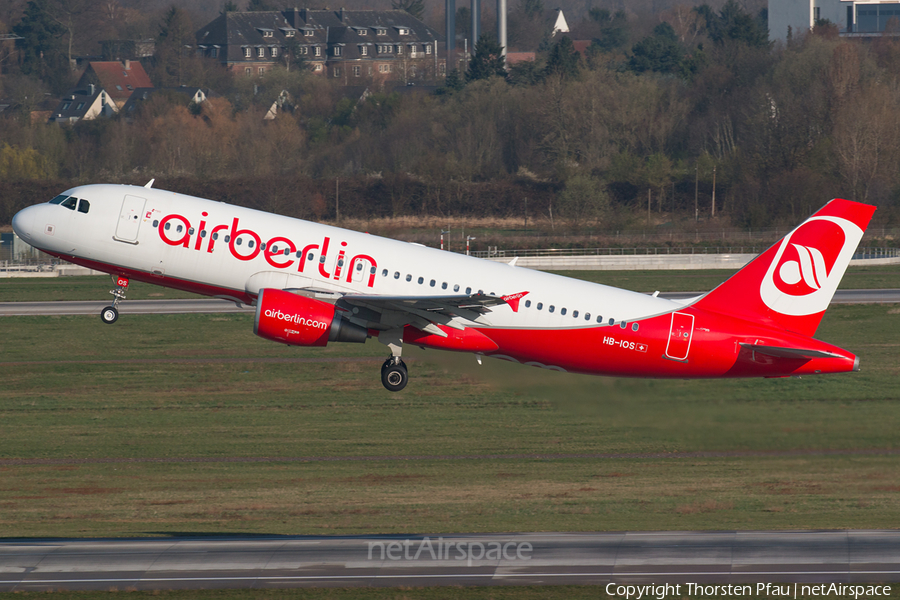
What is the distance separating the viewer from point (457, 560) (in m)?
43.0

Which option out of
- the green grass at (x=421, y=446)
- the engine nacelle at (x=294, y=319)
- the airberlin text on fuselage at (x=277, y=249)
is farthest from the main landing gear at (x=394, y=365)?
the green grass at (x=421, y=446)

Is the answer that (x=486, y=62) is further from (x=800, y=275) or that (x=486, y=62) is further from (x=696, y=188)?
(x=800, y=275)

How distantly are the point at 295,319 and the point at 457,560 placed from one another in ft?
40.1

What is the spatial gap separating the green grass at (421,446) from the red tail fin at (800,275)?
6.66m

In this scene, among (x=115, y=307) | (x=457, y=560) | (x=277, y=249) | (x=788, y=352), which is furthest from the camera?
(x=457, y=560)

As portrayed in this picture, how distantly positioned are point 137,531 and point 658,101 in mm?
143848

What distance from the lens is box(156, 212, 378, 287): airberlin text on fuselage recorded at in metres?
39.4

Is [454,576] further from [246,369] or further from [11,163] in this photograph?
[11,163]

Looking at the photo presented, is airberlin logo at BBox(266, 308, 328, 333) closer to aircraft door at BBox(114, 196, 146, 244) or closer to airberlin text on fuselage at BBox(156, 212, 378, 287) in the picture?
airberlin text on fuselage at BBox(156, 212, 378, 287)

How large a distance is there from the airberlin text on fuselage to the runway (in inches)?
1988

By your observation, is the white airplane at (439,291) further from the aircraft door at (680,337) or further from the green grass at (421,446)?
the green grass at (421,446)

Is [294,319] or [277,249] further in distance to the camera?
[277,249]

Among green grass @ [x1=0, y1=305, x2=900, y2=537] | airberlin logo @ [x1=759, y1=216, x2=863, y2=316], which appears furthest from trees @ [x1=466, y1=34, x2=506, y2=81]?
airberlin logo @ [x1=759, y1=216, x2=863, y2=316]

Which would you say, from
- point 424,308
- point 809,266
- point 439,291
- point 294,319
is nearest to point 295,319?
point 294,319
